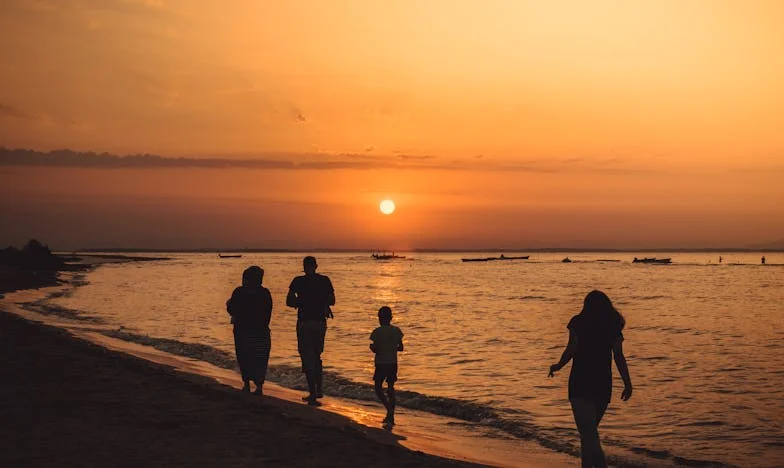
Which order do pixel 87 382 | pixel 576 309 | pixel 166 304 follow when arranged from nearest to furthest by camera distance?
pixel 87 382
pixel 166 304
pixel 576 309

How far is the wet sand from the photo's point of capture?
27.7ft

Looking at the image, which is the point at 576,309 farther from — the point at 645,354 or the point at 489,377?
the point at 489,377

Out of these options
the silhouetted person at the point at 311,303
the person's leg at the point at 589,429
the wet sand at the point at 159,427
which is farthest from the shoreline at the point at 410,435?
the person's leg at the point at 589,429

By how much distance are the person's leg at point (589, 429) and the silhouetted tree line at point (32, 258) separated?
314ft

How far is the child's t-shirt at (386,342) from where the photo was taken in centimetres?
1159

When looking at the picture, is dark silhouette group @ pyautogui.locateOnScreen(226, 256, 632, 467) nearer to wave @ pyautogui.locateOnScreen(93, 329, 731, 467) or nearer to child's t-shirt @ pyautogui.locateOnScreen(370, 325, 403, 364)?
child's t-shirt @ pyautogui.locateOnScreen(370, 325, 403, 364)

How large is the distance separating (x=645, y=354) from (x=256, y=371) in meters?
17.4

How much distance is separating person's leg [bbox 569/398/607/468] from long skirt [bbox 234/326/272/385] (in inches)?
255

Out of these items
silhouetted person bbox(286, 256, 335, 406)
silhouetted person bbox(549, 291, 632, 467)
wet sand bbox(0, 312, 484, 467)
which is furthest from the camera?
silhouetted person bbox(286, 256, 335, 406)

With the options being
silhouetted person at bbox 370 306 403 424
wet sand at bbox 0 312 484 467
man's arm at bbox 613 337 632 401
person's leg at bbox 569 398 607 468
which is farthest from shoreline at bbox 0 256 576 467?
man's arm at bbox 613 337 632 401

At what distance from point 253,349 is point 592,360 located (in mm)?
6905

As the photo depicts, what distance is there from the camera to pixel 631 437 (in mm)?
12883

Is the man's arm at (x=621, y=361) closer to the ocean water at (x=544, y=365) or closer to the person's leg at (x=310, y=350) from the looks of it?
the ocean water at (x=544, y=365)

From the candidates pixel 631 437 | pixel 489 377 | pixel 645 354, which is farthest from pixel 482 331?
pixel 631 437
